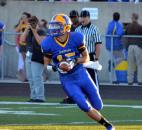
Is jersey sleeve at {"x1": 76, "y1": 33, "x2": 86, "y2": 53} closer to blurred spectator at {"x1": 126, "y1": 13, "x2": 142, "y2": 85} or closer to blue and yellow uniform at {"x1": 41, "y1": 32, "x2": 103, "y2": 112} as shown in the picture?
blue and yellow uniform at {"x1": 41, "y1": 32, "x2": 103, "y2": 112}

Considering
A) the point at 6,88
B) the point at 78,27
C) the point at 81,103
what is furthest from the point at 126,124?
the point at 6,88

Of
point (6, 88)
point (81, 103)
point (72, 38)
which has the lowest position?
point (6, 88)

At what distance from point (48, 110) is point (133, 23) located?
6040 mm

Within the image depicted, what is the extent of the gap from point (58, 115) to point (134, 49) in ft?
21.6

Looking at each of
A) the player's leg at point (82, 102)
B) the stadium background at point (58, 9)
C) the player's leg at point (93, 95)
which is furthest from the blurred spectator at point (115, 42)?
the player's leg at point (82, 102)

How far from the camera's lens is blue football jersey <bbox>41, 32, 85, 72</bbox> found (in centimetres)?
1170

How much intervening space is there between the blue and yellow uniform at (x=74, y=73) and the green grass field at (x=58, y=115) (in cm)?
77

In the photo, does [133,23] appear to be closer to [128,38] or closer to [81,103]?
[128,38]

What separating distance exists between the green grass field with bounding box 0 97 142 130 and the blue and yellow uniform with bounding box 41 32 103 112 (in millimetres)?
774

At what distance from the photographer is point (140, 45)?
2064 centimetres

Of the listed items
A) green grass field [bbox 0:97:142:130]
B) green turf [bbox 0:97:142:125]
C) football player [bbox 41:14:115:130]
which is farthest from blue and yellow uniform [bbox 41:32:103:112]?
green turf [bbox 0:97:142:125]

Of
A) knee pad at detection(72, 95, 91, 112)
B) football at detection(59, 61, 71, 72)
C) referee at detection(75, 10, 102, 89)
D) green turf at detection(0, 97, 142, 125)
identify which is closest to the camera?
knee pad at detection(72, 95, 91, 112)

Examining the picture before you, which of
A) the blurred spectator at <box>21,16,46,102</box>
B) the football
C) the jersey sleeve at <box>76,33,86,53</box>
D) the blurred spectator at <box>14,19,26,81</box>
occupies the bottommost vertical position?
the blurred spectator at <box>14,19,26,81</box>

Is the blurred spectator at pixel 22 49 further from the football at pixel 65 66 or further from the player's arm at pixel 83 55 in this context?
the football at pixel 65 66
